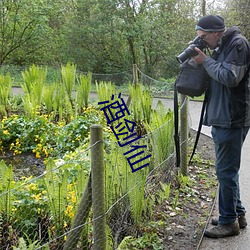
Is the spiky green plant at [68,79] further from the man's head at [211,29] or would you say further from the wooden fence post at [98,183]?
the wooden fence post at [98,183]

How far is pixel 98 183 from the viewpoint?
7.76 ft

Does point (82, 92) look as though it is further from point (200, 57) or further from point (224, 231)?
point (224, 231)

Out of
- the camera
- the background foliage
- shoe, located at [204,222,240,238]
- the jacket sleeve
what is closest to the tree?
the background foliage

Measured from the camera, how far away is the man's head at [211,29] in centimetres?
294

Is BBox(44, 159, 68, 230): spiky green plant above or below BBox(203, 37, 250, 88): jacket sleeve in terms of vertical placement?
below

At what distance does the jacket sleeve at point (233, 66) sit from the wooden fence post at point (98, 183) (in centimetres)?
106

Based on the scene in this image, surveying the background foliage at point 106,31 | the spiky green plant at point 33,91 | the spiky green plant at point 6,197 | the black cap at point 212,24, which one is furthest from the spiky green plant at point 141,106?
the background foliage at point 106,31

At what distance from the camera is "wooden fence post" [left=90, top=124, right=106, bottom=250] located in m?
2.34

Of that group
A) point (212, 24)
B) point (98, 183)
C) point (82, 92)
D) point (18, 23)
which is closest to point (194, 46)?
point (212, 24)

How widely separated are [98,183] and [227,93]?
4.22ft

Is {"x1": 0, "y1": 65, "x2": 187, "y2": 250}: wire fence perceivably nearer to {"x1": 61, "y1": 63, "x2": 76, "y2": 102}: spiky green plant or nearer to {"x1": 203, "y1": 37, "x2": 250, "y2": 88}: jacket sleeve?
{"x1": 203, "y1": 37, "x2": 250, "y2": 88}: jacket sleeve

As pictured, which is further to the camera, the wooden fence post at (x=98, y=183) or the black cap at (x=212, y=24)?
the black cap at (x=212, y=24)

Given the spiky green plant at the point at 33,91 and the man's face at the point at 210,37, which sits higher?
the man's face at the point at 210,37

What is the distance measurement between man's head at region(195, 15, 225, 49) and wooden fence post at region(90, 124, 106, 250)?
1262mm
